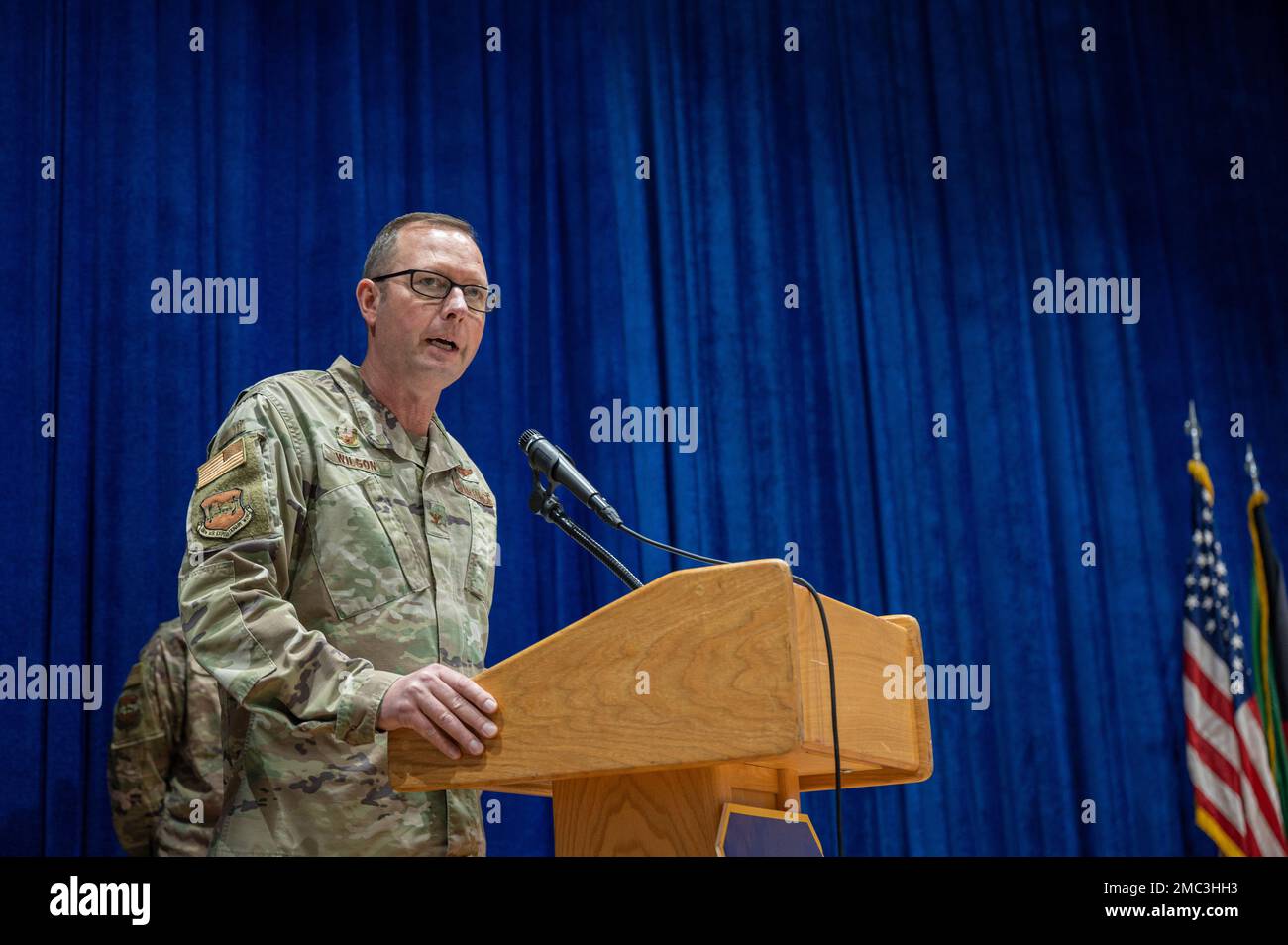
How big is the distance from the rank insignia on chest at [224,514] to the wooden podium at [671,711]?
16.4 inches

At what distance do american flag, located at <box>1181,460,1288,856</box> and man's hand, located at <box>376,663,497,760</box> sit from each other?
9.84 feet

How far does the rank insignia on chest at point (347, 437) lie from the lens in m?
1.92

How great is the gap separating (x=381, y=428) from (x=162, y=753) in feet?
4.30

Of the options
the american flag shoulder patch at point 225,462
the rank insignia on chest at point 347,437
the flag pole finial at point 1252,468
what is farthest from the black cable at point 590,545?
the flag pole finial at point 1252,468

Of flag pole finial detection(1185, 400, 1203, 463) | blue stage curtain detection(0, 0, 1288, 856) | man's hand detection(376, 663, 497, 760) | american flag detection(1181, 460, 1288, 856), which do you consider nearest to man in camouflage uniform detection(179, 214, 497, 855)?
man's hand detection(376, 663, 497, 760)

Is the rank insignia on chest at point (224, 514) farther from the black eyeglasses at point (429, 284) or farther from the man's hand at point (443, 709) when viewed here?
the black eyeglasses at point (429, 284)

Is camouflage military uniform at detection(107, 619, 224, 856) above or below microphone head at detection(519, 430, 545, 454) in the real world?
below

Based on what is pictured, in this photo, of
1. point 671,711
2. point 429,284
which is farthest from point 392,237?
point 671,711

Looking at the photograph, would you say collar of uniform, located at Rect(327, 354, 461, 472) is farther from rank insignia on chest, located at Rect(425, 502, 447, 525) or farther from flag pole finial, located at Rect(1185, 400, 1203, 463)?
flag pole finial, located at Rect(1185, 400, 1203, 463)

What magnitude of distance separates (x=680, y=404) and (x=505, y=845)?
1345 mm

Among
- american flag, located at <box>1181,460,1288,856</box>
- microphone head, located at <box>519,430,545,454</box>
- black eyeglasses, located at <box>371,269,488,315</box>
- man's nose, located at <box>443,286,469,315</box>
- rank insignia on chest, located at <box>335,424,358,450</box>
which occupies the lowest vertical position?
american flag, located at <box>1181,460,1288,856</box>

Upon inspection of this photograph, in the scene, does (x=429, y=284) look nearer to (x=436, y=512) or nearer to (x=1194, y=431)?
(x=436, y=512)

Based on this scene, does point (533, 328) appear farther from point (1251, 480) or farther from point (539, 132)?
point (1251, 480)

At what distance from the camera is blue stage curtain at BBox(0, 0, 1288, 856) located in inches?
128
